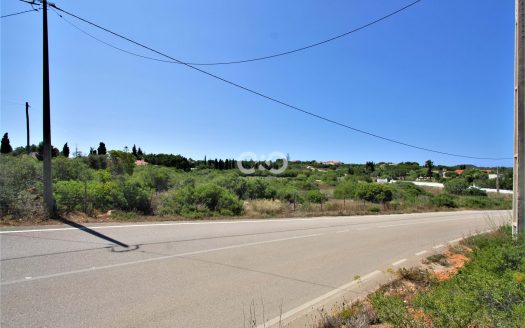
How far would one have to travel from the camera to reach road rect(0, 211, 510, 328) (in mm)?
4582

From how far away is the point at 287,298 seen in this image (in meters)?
5.72

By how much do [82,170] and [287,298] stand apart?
73.7 feet

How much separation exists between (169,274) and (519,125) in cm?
1025

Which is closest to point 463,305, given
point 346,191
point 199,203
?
point 199,203

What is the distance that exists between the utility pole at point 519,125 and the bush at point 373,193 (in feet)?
101

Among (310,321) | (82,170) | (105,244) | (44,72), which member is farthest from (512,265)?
(82,170)

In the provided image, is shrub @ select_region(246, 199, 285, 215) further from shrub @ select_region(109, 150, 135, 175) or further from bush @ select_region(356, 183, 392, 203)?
shrub @ select_region(109, 150, 135, 175)

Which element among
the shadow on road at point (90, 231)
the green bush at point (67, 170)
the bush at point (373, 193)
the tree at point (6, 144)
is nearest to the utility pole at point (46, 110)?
the shadow on road at point (90, 231)

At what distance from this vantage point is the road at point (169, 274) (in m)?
4.58

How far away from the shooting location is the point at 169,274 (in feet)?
20.9

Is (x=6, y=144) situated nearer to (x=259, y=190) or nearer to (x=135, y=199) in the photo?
(x=259, y=190)

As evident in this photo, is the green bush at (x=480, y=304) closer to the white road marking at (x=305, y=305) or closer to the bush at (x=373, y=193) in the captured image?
the white road marking at (x=305, y=305)

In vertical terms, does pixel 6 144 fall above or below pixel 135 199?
above

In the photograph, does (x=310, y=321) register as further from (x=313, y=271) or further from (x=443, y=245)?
(x=443, y=245)
